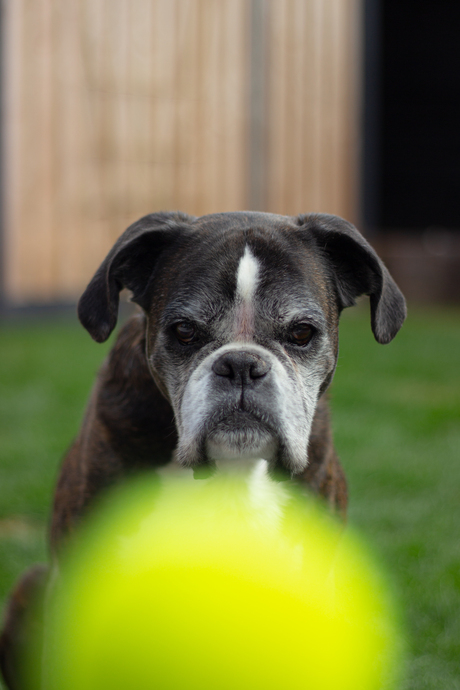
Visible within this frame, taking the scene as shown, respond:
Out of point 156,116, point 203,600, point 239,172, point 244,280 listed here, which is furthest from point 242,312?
point 239,172

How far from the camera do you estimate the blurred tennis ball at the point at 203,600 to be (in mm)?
2029

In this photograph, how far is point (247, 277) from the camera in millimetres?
2420

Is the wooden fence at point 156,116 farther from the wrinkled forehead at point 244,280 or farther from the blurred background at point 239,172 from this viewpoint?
the wrinkled forehead at point 244,280

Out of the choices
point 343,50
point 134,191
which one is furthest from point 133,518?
point 343,50

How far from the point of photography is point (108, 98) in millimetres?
10789

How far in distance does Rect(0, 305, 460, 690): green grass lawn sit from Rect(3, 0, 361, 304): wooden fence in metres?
1.97

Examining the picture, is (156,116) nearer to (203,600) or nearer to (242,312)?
(242,312)

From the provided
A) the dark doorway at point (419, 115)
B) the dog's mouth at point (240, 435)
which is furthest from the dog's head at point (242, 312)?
the dark doorway at point (419, 115)

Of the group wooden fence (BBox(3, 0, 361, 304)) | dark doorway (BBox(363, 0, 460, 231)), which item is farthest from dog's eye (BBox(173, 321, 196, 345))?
dark doorway (BBox(363, 0, 460, 231))

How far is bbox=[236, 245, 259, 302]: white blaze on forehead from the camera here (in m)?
2.41

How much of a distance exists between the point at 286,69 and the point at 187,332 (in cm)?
1083

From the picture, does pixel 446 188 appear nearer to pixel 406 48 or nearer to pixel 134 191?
pixel 406 48

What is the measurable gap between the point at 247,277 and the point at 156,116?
9.40 meters

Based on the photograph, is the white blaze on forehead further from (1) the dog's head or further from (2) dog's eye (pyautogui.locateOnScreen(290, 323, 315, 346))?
(2) dog's eye (pyautogui.locateOnScreen(290, 323, 315, 346))
